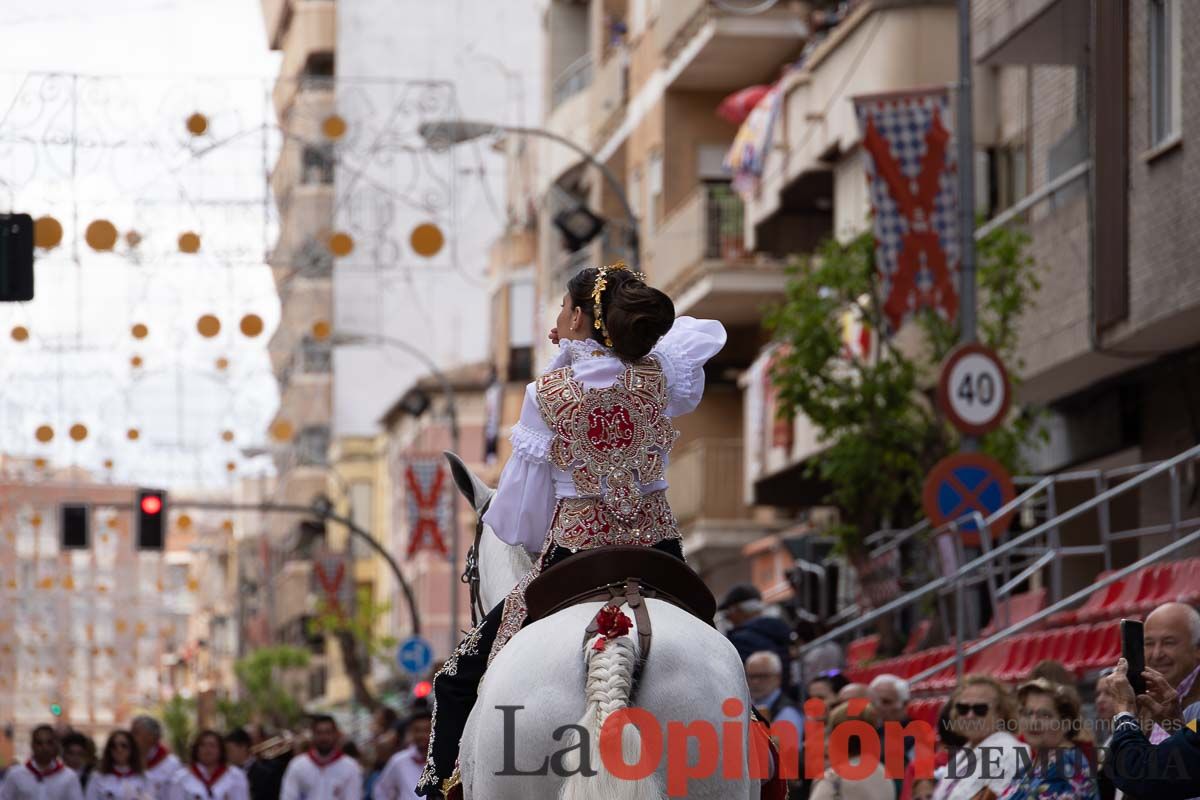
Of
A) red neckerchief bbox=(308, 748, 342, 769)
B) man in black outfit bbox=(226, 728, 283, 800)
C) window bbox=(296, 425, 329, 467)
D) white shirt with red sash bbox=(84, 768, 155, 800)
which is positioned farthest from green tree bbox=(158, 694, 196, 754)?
white shirt with red sash bbox=(84, 768, 155, 800)

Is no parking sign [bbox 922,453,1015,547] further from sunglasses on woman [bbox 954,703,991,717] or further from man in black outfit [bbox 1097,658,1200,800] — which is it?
man in black outfit [bbox 1097,658,1200,800]

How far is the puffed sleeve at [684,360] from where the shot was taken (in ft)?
29.1

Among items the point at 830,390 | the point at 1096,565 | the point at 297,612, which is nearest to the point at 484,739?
the point at 830,390

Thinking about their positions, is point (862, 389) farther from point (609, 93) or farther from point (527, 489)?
point (609, 93)

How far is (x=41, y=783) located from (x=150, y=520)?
2080cm

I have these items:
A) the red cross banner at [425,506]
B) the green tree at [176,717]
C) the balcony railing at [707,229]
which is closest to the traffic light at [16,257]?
the balcony railing at [707,229]

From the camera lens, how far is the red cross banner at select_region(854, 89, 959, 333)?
23734mm

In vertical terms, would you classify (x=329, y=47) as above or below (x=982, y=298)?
above

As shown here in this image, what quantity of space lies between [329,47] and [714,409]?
41816 mm

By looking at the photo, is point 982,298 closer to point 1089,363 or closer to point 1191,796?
point 1089,363

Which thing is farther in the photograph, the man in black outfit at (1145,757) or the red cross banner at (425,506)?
the red cross banner at (425,506)

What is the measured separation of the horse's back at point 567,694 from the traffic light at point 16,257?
11459mm

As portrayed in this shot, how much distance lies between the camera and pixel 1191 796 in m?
8.45

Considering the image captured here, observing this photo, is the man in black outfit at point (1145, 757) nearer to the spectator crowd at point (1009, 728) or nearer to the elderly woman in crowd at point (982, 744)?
the spectator crowd at point (1009, 728)
